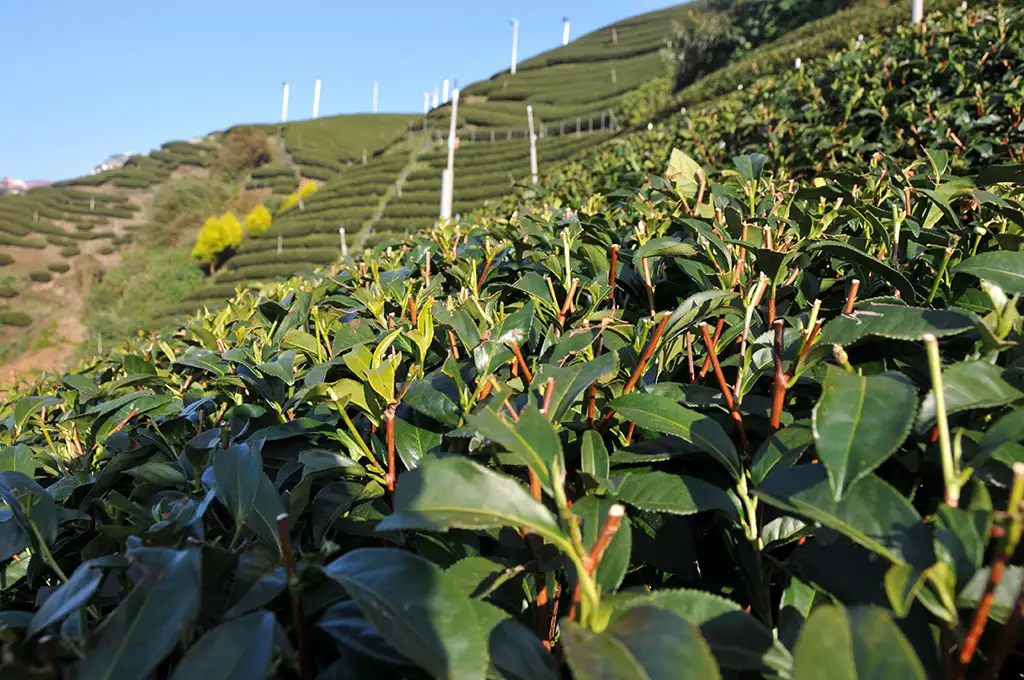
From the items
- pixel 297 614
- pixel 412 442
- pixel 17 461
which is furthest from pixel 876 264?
pixel 17 461

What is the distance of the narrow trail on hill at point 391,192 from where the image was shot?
3331cm

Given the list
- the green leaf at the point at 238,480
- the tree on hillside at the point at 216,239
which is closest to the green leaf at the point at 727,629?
the green leaf at the point at 238,480

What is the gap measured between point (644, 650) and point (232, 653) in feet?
1.11

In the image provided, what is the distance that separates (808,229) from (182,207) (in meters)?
54.3

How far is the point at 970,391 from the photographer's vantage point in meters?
0.58

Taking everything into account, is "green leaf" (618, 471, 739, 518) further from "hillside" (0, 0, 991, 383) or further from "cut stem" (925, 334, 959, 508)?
"hillside" (0, 0, 991, 383)

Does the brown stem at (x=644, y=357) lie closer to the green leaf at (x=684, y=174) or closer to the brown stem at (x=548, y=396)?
the brown stem at (x=548, y=396)

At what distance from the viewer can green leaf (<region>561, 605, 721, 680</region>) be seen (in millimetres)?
418

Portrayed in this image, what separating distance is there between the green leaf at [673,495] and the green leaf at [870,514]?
0.07 meters

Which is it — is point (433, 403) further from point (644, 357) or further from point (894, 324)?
point (894, 324)

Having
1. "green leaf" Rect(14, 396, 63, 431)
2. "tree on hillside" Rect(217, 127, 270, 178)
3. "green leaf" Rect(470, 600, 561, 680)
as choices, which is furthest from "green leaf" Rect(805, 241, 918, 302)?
"tree on hillside" Rect(217, 127, 270, 178)

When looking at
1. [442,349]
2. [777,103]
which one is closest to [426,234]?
[442,349]

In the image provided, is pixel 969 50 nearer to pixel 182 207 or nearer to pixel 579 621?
pixel 579 621

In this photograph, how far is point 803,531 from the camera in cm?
62
